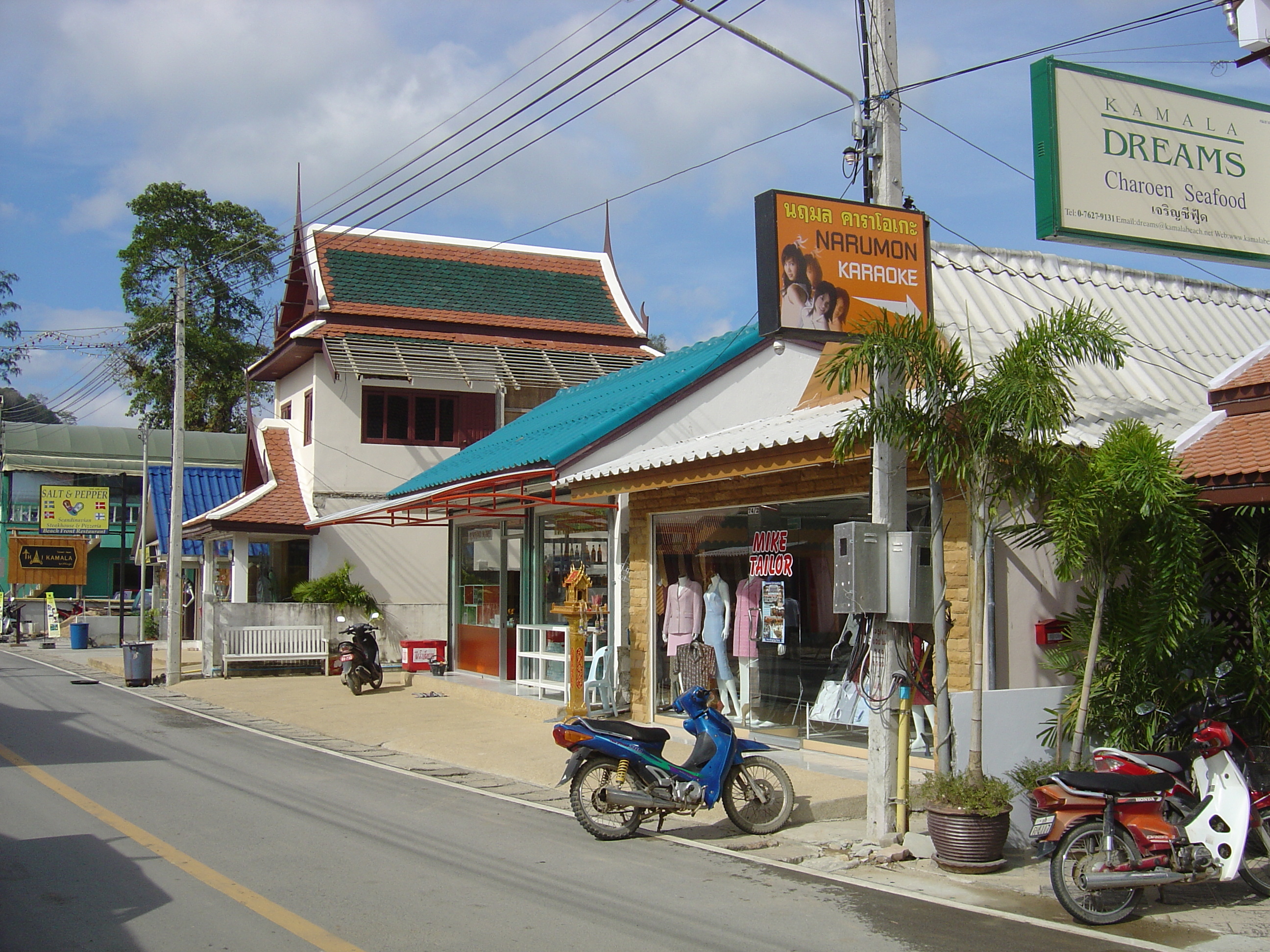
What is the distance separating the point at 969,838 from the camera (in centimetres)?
797

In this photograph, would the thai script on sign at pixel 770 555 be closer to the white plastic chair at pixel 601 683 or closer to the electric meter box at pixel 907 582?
the white plastic chair at pixel 601 683

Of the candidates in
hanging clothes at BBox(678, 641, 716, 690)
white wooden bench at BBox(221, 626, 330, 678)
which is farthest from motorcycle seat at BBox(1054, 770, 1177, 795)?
white wooden bench at BBox(221, 626, 330, 678)

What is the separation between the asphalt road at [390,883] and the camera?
626 cm

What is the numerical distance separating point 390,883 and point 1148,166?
9088 millimetres

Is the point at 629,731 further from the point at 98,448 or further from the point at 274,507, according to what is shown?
the point at 98,448

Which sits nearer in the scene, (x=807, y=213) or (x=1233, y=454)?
(x=1233, y=454)

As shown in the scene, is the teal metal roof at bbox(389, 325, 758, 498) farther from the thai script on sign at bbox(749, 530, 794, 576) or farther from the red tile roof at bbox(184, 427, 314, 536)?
the red tile roof at bbox(184, 427, 314, 536)

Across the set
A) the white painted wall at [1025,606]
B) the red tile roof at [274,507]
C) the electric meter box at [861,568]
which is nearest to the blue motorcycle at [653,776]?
the electric meter box at [861,568]

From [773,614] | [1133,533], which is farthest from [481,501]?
[1133,533]

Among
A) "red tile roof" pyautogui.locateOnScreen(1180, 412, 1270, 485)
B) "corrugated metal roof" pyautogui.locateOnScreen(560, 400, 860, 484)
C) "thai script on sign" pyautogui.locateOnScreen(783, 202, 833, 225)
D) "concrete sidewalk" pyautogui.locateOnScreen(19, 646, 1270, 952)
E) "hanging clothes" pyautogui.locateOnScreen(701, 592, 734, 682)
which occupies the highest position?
"thai script on sign" pyautogui.locateOnScreen(783, 202, 833, 225)

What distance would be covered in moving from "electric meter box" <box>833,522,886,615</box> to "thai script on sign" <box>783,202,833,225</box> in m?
2.48

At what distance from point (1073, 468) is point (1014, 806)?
8.45 feet

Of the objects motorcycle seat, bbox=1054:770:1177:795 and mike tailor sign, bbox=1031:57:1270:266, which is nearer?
motorcycle seat, bbox=1054:770:1177:795

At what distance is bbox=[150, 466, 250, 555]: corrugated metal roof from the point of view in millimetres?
32719
